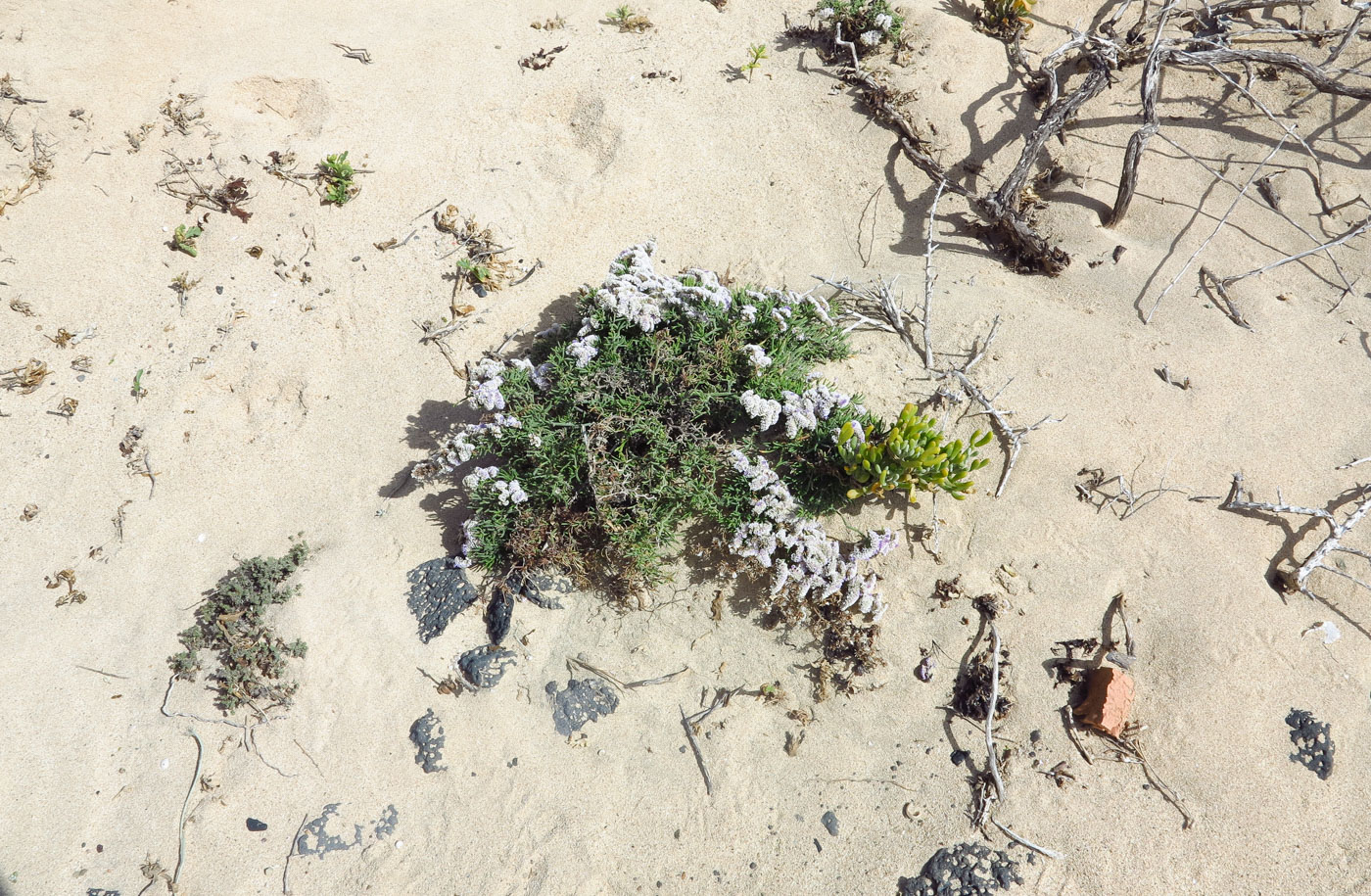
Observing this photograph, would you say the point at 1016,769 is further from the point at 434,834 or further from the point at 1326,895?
the point at 434,834

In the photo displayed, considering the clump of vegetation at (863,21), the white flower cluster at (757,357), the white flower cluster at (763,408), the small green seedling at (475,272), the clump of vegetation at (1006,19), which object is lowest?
the small green seedling at (475,272)

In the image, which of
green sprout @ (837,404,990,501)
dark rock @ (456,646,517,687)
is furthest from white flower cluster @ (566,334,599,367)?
dark rock @ (456,646,517,687)

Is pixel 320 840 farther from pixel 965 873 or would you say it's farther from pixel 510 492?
pixel 965 873

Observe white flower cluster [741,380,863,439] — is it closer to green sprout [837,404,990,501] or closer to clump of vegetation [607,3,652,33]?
green sprout [837,404,990,501]

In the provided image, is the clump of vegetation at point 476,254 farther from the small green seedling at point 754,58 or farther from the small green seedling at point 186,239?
the small green seedling at point 754,58

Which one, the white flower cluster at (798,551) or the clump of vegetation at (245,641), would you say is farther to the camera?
the clump of vegetation at (245,641)

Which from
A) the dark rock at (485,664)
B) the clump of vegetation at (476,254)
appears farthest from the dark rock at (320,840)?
the clump of vegetation at (476,254)

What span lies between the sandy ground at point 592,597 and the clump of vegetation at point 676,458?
0.27 metres

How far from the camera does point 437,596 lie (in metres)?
3.71

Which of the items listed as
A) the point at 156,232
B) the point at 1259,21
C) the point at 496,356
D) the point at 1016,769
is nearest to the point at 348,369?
the point at 496,356

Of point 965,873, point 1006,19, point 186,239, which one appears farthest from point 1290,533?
point 186,239

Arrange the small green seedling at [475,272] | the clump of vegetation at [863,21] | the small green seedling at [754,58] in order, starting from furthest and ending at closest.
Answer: the small green seedling at [754,58], the clump of vegetation at [863,21], the small green seedling at [475,272]

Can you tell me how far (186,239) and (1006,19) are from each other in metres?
6.04

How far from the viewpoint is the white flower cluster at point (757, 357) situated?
3.57 m
